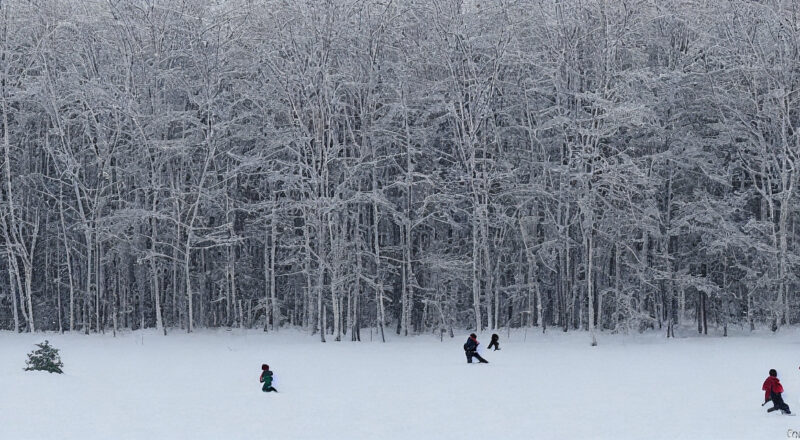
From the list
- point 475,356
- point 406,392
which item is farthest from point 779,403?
point 475,356

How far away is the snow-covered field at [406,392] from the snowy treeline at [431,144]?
14.5ft

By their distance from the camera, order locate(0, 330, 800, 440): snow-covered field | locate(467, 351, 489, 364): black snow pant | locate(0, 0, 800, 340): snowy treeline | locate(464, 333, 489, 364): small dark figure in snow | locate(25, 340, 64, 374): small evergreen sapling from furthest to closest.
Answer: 1. locate(0, 0, 800, 340): snowy treeline
2. locate(467, 351, 489, 364): black snow pant
3. locate(464, 333, 489, 364): small dark figure in snow
4. locate(25, 340, 64, 374): small evergreen sapling
5. locate(0, 330, 800, 440): snow-covered field

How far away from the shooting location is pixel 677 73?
33.1m

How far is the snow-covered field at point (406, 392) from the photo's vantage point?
582 inches

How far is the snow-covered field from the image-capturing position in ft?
48.5

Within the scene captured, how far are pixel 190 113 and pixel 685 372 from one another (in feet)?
82.7

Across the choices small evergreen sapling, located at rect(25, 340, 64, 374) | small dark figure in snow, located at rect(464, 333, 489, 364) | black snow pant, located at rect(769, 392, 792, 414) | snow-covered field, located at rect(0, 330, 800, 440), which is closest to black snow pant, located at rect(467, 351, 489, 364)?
small dark figure in snow, located at rect(464, 333, 489, 364)

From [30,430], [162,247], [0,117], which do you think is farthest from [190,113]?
[30,430]

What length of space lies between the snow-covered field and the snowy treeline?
4.41m

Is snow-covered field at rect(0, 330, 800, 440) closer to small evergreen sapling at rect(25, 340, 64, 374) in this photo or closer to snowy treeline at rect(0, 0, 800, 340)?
small evergreen sapling at rect(25, 340, 64, 374)

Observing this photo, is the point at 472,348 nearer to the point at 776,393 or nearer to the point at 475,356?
the point at 475,356

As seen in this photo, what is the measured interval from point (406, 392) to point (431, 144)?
2182 centimetres

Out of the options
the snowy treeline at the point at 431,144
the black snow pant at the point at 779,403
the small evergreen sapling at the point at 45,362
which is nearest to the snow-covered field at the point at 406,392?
the black snow pant at the point at 779,403

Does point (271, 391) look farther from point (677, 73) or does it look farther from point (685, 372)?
point (677, 73)
